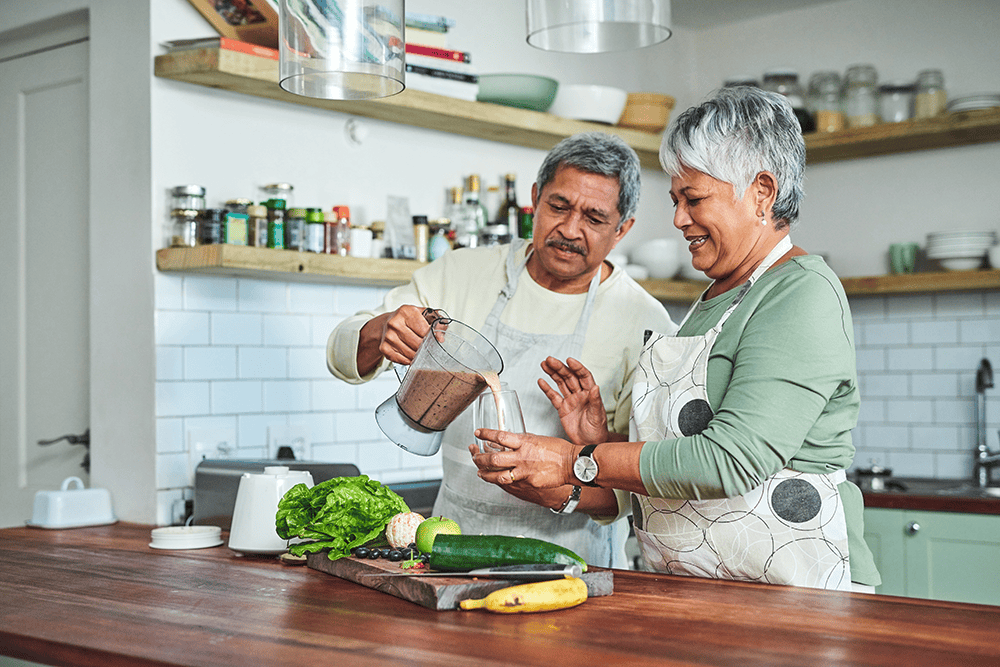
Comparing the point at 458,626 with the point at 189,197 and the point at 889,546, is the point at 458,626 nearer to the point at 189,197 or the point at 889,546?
the point at 189,197

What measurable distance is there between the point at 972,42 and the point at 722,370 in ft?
10.0

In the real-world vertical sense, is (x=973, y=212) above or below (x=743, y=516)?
above

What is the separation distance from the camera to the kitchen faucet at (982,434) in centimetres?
383

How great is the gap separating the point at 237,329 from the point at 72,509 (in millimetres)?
683

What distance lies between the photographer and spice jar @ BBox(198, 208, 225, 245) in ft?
9.12

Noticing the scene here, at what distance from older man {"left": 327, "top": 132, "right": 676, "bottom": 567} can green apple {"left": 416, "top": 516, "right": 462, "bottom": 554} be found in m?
0.39

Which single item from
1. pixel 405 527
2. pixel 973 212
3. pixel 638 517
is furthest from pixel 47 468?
pixel 973 212

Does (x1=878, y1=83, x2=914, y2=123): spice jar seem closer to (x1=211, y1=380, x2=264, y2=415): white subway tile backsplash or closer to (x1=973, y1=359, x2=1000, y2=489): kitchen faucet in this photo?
(x1=973, y1=359, x2=1000, y2=489): kitchen faucet

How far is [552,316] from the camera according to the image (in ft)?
7.82

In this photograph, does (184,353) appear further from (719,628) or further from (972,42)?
(972,42)

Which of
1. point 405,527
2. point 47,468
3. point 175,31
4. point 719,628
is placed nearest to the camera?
point 719,628

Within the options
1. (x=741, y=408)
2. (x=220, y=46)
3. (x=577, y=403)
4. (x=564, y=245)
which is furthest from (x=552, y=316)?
(x=220, y=46)

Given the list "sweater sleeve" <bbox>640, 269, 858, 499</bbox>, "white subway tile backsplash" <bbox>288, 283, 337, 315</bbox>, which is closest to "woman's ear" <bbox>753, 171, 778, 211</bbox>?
"sweater sleeve" <bbox>640, 269, 858, 499</bbox>

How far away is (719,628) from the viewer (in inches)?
55.5
